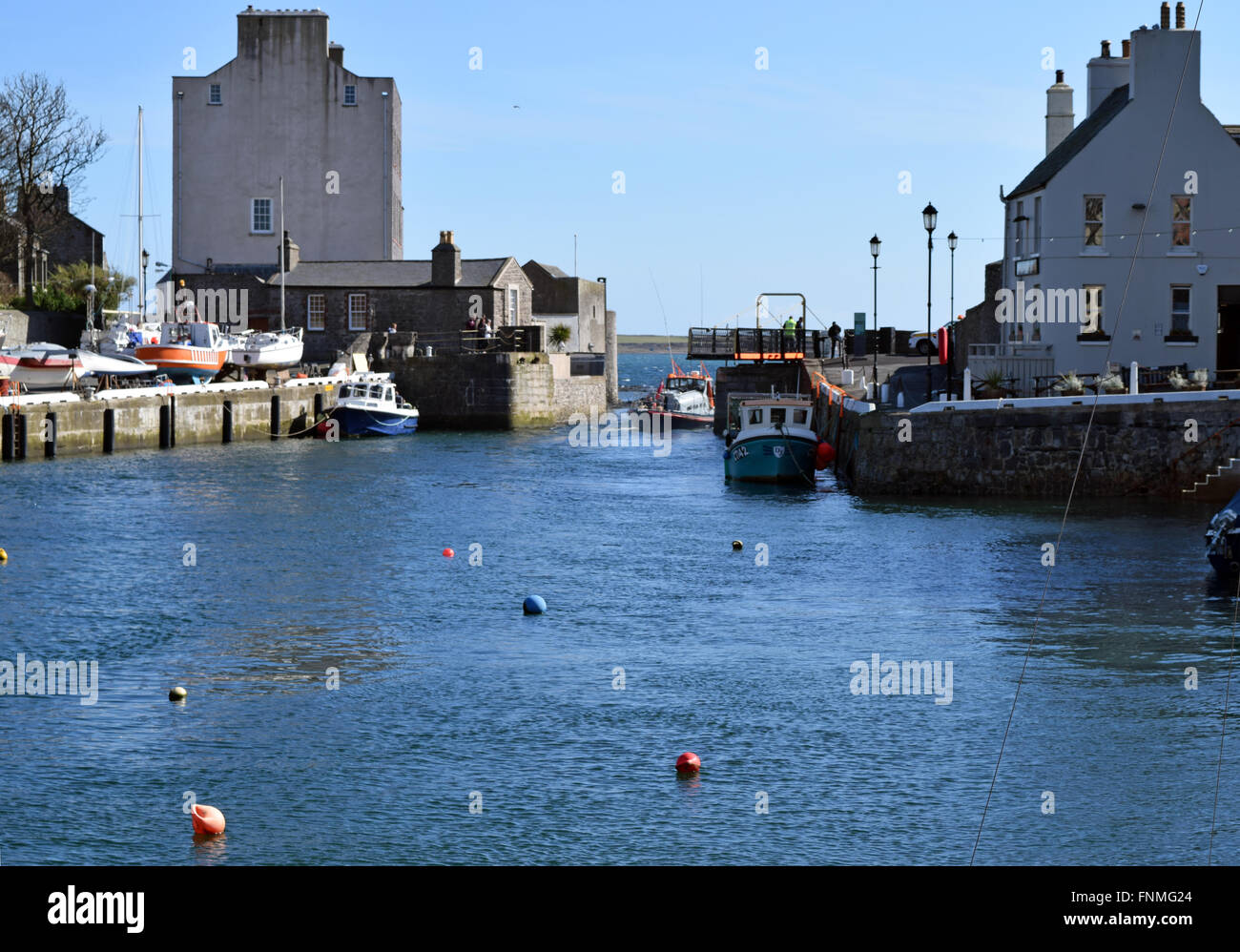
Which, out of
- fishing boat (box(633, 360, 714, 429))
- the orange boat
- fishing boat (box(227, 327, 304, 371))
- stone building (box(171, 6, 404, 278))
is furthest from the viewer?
fishing boat (box(633, 360, 714, 429))

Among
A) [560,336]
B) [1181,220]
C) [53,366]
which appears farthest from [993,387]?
[560,336]

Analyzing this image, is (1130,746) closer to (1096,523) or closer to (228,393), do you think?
(1096,523)

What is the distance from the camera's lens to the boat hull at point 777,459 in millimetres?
39938

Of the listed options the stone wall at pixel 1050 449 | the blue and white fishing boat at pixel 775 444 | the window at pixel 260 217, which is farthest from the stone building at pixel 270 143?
the stone wall at pixel 1050 449

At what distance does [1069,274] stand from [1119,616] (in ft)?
72.9

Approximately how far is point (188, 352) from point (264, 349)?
502 cm

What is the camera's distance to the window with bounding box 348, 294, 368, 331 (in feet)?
226

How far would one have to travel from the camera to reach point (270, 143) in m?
72.9

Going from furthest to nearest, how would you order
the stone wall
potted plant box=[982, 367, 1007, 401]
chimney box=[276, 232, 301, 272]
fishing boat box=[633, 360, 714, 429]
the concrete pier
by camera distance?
1. fishing boat box=[633, 360, 714, 429]
2. chimney box=[276, 232, 301, 272]
3. the concrete pier
4. potted plant box=[982, 367, 1007, 401]
5. the stone wall

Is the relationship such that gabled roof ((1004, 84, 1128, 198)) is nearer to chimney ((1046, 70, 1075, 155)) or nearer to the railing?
chimney ((1046, 70, 1075, 155))

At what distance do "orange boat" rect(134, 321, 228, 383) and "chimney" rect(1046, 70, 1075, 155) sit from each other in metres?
31.5

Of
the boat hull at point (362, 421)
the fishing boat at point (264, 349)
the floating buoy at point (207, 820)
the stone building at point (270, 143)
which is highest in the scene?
the stone building at point (270, 143)

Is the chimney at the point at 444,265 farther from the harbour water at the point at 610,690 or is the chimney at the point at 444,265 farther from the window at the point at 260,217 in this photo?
the harbour water at the point at 610,690

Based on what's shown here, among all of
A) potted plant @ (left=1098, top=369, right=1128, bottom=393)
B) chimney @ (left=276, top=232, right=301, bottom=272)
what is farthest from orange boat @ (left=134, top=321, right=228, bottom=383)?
potted plant @ (left=1098, top=369, right=1128, bottom=393)
